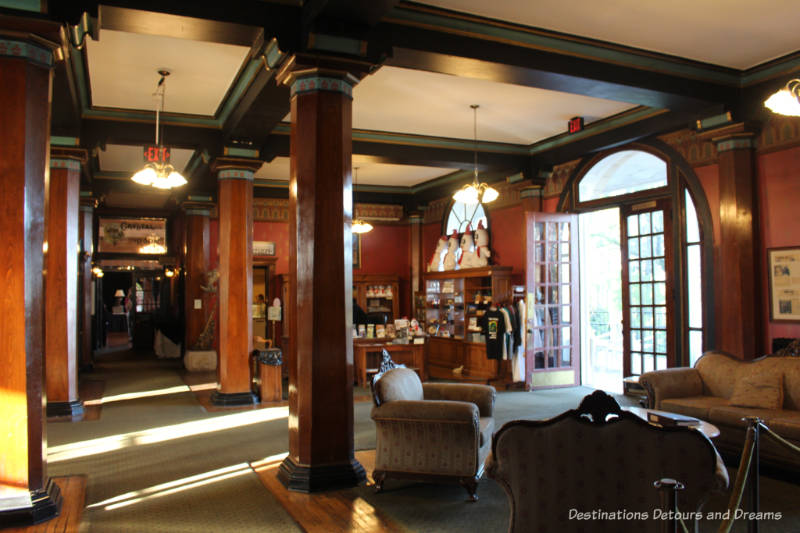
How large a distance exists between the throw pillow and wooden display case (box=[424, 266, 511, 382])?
5.03 meters

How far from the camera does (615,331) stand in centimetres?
1170

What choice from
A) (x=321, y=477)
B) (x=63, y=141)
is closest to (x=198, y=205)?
(x=63, y=141)

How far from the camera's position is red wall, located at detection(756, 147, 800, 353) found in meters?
6.95

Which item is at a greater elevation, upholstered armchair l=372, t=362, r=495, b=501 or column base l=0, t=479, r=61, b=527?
upholstered armchair l=372, t=362, r=495, b=501

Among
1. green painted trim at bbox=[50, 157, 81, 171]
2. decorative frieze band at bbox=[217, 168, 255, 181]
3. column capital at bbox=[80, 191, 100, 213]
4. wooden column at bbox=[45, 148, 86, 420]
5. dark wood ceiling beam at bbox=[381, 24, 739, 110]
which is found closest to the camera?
dark wood ceiling beam at bbox=[381, 24, 739, 110]

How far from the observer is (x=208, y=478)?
18.1ft

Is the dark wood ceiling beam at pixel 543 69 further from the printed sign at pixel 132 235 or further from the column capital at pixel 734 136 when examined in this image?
the printed sign at pixel 132 235

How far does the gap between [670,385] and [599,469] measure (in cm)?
407

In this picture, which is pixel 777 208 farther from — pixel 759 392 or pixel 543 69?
pixel 543 69

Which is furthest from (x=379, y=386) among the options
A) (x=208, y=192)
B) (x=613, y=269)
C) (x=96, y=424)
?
(x=208, y=192)

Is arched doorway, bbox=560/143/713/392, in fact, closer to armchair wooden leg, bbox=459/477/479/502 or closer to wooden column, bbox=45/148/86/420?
armchair wooden leg, bbox=459/477/479/502

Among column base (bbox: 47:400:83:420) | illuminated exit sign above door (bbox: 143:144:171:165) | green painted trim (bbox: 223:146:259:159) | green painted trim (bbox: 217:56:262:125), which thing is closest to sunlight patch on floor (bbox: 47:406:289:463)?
column base (bbox: 47:400:83:420)

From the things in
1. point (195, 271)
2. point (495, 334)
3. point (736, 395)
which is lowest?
point (736, 395)

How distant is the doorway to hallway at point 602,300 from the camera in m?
11.0
